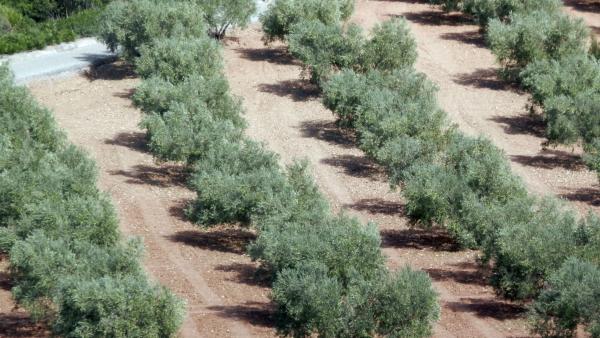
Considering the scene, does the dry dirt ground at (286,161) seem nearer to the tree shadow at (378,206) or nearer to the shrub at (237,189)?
the tree shadow at (378,206)

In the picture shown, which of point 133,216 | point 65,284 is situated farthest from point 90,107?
point 65,284

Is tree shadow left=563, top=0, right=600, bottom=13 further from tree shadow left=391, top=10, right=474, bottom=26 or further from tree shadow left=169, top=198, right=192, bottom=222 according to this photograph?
tree shadow left=169, top=198, right=192, bottom=222

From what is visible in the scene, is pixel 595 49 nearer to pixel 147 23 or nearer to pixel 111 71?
pixel 147 23

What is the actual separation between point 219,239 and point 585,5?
24763 millimetres

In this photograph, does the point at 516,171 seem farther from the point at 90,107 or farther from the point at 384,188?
the point at 90,107

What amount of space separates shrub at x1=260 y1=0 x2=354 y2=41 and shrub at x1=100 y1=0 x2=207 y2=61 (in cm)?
258

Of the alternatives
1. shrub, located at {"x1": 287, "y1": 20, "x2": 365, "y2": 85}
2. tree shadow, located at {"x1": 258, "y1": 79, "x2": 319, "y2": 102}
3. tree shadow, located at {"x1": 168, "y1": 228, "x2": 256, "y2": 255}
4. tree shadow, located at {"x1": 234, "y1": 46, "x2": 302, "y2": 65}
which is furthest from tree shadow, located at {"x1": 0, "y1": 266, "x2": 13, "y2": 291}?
tree shadow, located at {"x1": 234, "y1": 46, "x2": 302, "y2": 65}

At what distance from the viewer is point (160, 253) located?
2477 cm

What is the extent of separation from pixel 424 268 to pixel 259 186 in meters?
3.69

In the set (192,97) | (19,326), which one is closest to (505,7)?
(192,97)

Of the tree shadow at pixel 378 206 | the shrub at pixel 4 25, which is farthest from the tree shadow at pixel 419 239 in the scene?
the shrub at pixel 4 25

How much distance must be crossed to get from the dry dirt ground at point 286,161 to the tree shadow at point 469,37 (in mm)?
49

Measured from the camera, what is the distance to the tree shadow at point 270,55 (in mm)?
38931

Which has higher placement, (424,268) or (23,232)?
(23,232)
